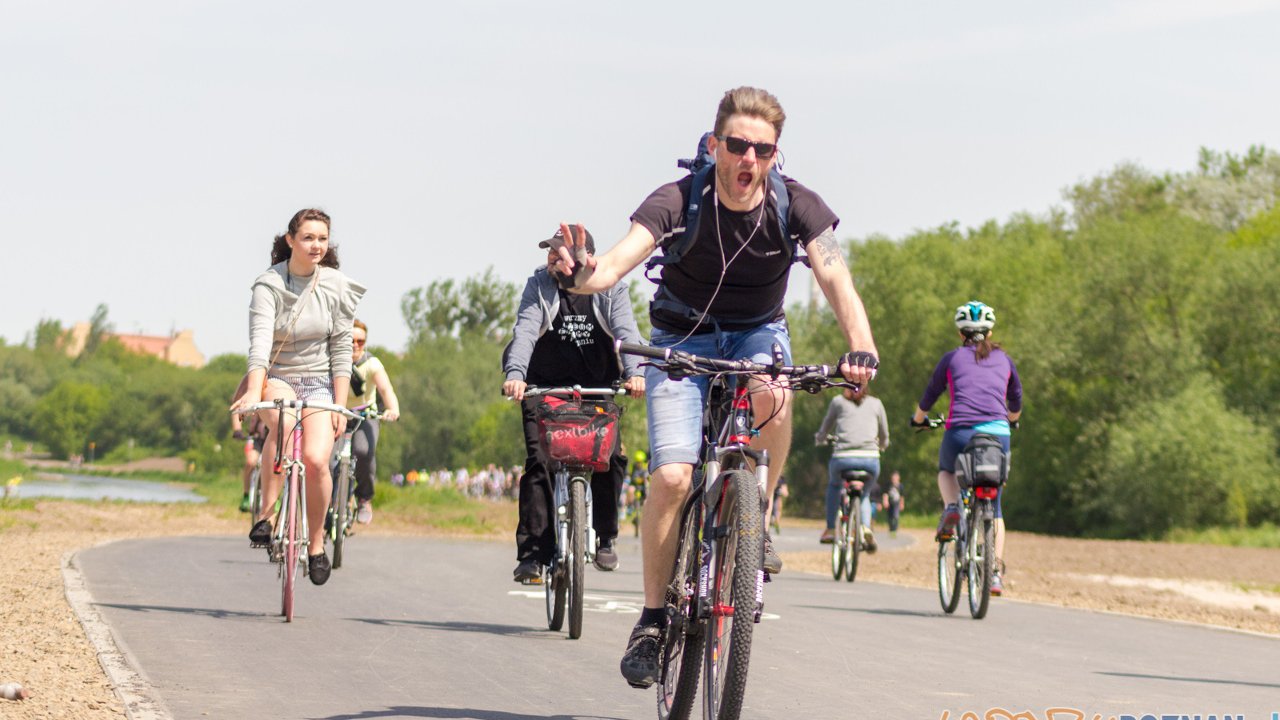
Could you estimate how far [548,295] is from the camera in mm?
9852

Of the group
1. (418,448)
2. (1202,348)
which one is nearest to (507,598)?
(1202,348)

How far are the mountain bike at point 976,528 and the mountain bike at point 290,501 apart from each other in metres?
4.35

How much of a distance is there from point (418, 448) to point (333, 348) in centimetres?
10944

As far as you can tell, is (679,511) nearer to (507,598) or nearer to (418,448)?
(507,598)

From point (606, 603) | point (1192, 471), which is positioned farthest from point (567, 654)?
point (1192, 471)

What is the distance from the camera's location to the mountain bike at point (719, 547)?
17.4 ft

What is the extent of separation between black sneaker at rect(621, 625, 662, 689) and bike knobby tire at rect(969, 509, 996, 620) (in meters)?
6.04

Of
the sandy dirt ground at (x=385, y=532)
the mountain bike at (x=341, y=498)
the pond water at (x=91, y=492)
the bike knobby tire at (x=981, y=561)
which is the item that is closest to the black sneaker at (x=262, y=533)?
the sandy dirt ground at (x=385, y=532)

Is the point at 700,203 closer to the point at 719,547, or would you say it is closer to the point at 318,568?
the point at 719,547

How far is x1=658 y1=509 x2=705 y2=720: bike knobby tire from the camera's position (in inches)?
220

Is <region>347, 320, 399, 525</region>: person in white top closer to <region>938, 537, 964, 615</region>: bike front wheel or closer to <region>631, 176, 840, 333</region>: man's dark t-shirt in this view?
<region>938, 537, 964, 615</region>: bike front wheel

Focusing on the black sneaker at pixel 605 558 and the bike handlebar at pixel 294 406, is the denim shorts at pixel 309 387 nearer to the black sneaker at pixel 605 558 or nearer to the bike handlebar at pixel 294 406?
the bike handlebar at pixel 294 406

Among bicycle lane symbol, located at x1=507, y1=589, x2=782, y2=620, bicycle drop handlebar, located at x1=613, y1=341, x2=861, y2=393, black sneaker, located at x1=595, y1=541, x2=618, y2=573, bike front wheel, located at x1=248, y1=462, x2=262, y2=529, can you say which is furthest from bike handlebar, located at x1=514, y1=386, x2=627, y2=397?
bike front wheel, located at x1=248, y1=462, x2=262, y2=529

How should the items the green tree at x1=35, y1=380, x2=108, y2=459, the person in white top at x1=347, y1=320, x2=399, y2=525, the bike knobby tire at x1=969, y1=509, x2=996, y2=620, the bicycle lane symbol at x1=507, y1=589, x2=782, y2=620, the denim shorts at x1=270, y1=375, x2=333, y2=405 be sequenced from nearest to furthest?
the denim shorts at x1=270, y1=375, x2=333, y2=405 < the bicycle lane symbol at x1=507, y1=589, x2=782, y2=620 < the bike knobby tire at x1=969, y1=509, x2=996, y2=620 < the person in white top at x1=347, y1=320, x2=399, y2=525 < the green tree at x1=35, y1=380, x2=108, y2=459
